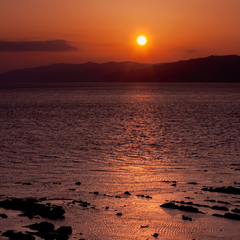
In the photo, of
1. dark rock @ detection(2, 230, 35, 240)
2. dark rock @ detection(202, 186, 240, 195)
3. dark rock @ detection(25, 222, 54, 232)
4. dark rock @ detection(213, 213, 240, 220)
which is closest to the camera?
dark rock @ detection(2, 230, 35, 240)

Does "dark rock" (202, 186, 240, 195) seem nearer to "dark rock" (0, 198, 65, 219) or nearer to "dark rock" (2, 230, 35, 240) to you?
"dark rock" (0, 198, 65, 219)

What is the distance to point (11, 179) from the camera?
17.4 m

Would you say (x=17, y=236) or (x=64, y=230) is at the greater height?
(x=17, y=236)

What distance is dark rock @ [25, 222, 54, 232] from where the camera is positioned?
10273mm

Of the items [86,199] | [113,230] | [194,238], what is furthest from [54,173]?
[194,238]

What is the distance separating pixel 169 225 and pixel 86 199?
4.12m

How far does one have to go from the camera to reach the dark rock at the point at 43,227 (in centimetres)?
1027

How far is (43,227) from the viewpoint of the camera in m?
10.4

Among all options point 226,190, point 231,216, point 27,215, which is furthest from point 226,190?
Result: point 27,215

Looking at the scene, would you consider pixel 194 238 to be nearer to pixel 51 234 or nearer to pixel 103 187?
pixel 51 234

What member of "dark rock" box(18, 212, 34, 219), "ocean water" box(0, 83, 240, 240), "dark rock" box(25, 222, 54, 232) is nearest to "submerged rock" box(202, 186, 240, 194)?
"ocean water" box(0, 83, 240, 240)

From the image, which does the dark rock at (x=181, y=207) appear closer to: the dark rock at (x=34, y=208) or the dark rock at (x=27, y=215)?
the dark rock at (x=34, y=208)

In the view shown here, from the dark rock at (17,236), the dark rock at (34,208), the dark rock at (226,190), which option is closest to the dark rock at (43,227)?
the dark rock at (17,236)

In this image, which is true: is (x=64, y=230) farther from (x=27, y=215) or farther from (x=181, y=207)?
(x=181, y=207)
